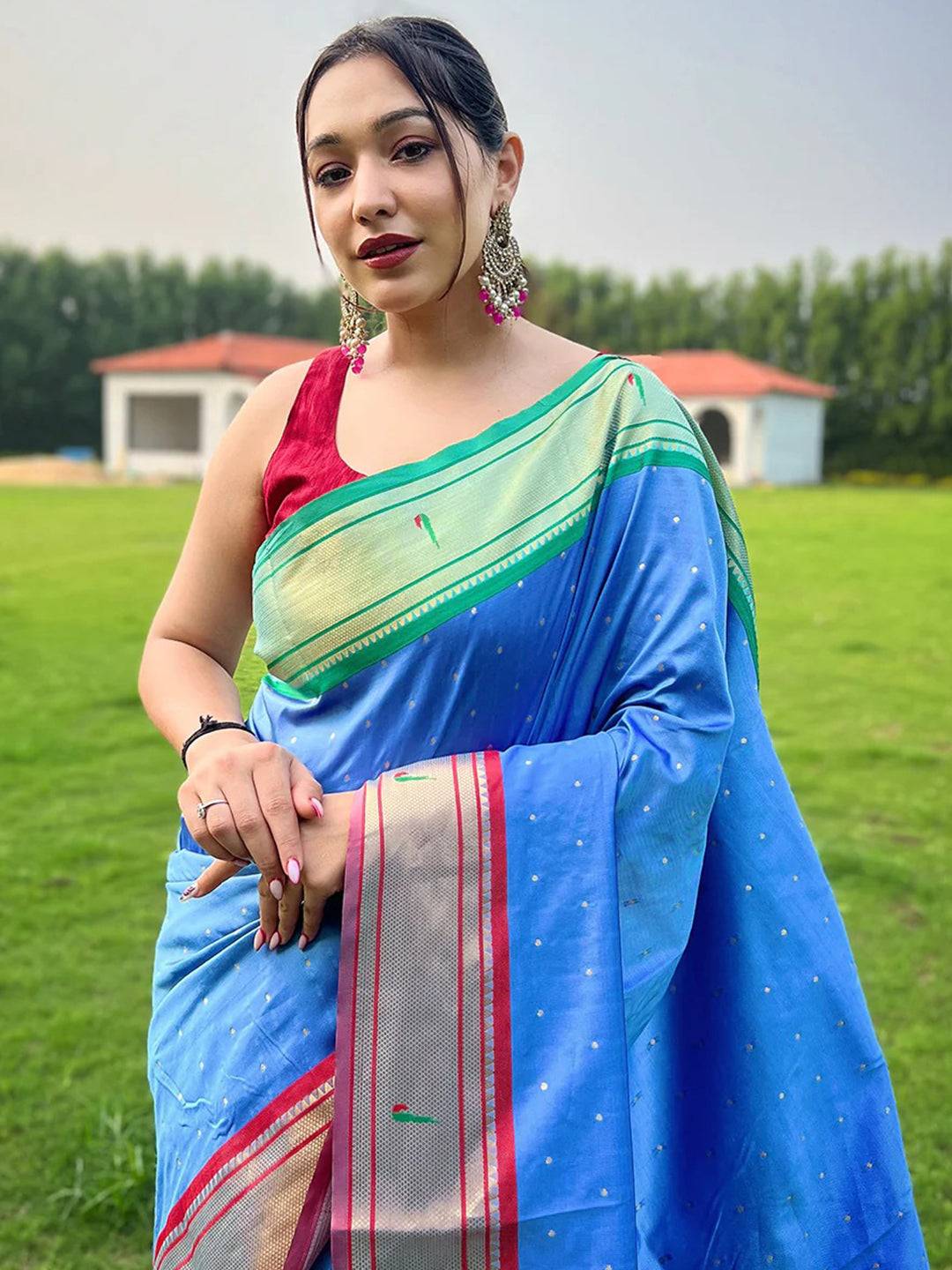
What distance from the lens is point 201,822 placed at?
1.30m

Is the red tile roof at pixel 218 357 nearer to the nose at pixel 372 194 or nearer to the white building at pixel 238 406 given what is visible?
the white building at pixel 238 406

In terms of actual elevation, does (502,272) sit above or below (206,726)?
above

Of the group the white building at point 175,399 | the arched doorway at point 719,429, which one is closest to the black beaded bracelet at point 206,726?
the white building at point 175,399

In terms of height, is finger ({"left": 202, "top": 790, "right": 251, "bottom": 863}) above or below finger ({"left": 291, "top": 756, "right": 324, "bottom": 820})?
below

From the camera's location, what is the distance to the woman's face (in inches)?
53.2

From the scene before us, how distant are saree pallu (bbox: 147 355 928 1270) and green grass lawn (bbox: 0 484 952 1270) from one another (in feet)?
1.21

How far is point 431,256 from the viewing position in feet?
4.54

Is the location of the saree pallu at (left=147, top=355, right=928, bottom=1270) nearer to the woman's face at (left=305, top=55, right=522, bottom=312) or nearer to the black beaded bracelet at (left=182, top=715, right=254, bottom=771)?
the black beaded bracelet at (left=182, top=715, right=254, bottom=771)

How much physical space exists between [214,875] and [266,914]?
0.32ft

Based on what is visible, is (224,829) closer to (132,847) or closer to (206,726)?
(206,726)

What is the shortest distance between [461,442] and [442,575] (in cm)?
17

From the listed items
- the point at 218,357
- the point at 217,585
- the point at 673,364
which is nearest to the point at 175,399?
the point at 218,357

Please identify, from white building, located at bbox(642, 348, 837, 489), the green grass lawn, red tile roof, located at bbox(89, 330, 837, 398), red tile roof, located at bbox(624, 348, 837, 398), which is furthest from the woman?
red tile roof, located at bbox(89, 330, 837, 398)

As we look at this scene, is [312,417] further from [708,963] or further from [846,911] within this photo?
[846,911]
